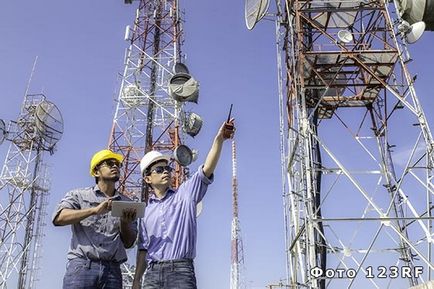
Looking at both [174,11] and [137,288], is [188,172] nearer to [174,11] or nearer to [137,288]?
[174,11]

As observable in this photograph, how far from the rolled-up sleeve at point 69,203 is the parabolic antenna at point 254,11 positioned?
7894 millimetres

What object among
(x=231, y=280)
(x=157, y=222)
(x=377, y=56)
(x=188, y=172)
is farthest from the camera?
(x=231, y=280)

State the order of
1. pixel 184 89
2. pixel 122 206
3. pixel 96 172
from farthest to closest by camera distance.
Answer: pixel 184 89, pixel 96 172, pixel 122 206

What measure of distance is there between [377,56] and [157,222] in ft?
27.4

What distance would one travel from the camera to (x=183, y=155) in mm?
13555

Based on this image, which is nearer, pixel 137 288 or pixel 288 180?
pixel 137 288

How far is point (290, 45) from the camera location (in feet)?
37.2

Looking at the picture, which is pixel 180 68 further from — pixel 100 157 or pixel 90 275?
pixel 90 275

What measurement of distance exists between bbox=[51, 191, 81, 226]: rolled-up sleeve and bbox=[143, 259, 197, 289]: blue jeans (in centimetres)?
67

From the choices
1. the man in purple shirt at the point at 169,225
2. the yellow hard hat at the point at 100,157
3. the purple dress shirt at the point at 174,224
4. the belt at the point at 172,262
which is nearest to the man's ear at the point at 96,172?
the yellow hard hat at the point at 100,157

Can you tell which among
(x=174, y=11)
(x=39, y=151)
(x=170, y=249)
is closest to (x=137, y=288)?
(x=170, y=249)

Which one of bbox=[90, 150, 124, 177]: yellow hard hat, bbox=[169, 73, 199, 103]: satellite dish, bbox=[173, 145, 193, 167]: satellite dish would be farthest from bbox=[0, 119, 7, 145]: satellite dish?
bbox=[90, 150, 124, 177]: yellow hard hat

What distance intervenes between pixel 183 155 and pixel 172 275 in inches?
415

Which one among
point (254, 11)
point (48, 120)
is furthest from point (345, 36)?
point (48, 120)
